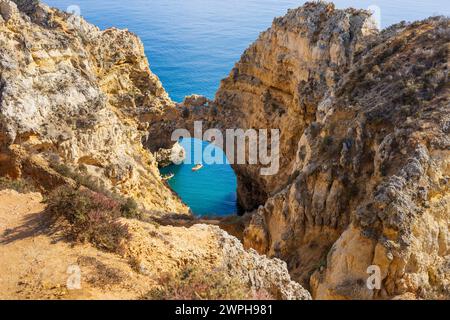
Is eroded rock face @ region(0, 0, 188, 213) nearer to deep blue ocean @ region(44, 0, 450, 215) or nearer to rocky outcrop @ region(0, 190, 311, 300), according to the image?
rocky outcrop @ region(0, 190, 311, 300)

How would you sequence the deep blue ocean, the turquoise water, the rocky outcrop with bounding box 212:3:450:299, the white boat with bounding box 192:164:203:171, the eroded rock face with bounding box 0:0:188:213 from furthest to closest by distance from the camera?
1. the white boat with bounding box 192:164:203:171
2. the deep blue ocean
3. the turquoise water
4. the eroded rock face with bounding box 0:0:188:213
5. the rocky outcrop with bounding box 212:3:450:299

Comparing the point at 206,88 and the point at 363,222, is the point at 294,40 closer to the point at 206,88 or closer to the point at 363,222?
the point at 363,222

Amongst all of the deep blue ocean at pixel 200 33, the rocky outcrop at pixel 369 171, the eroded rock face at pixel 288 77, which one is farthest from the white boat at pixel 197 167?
the rocky outcrop at pixel 369 171

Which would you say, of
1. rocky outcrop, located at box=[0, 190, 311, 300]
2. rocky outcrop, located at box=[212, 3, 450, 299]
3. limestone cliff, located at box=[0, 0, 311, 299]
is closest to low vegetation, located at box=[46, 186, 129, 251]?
limestone cliff, located at box=[0, 0, 311, 299]

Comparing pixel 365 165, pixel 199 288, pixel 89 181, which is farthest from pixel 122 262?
pixel 89 181

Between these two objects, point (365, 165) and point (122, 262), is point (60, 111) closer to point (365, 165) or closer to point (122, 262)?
point (122, 262)
